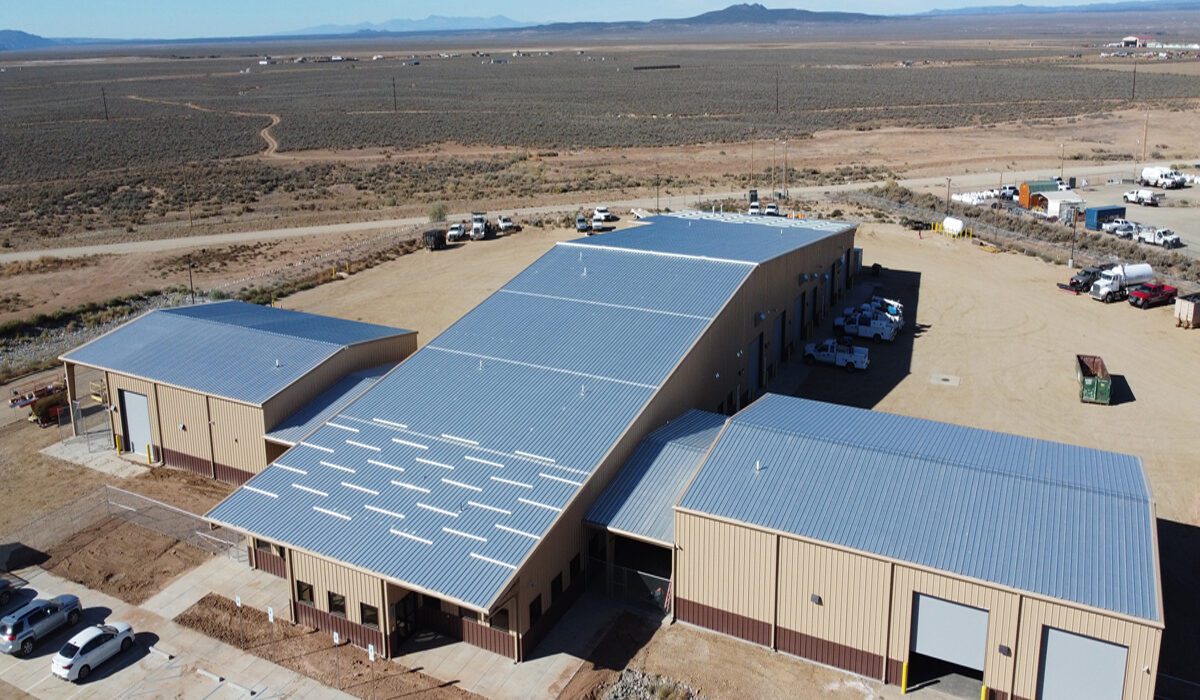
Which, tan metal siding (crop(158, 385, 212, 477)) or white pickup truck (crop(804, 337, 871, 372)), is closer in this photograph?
tan metal siding (crop(158, 385, 212, 477))

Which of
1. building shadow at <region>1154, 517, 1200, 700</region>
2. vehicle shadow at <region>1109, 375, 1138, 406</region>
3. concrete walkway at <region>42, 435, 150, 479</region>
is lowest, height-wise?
building shadow at <region>1154, 517, 1200, 700</region>

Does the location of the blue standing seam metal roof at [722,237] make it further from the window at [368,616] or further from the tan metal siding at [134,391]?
the window at [368,616]

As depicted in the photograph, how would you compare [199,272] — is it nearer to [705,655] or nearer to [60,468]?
[60,468]

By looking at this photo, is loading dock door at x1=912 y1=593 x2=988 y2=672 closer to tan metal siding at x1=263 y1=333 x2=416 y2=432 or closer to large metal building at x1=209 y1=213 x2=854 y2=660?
large metal building at x1=209 y1=213 x2=854 y2=660

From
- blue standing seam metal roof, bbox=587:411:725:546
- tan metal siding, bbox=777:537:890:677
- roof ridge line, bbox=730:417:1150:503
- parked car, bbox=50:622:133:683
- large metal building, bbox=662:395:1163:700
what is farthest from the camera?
blue standing seam metal roof, bbox=587:411:725:546

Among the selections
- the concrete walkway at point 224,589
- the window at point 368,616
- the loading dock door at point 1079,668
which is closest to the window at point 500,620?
the window at point 368,616

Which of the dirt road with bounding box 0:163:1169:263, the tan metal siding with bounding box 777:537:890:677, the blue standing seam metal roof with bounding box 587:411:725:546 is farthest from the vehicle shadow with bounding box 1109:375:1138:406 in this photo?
the dirt road with bounding box 0:163:1169:263

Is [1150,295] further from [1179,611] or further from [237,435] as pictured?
[237,435]
